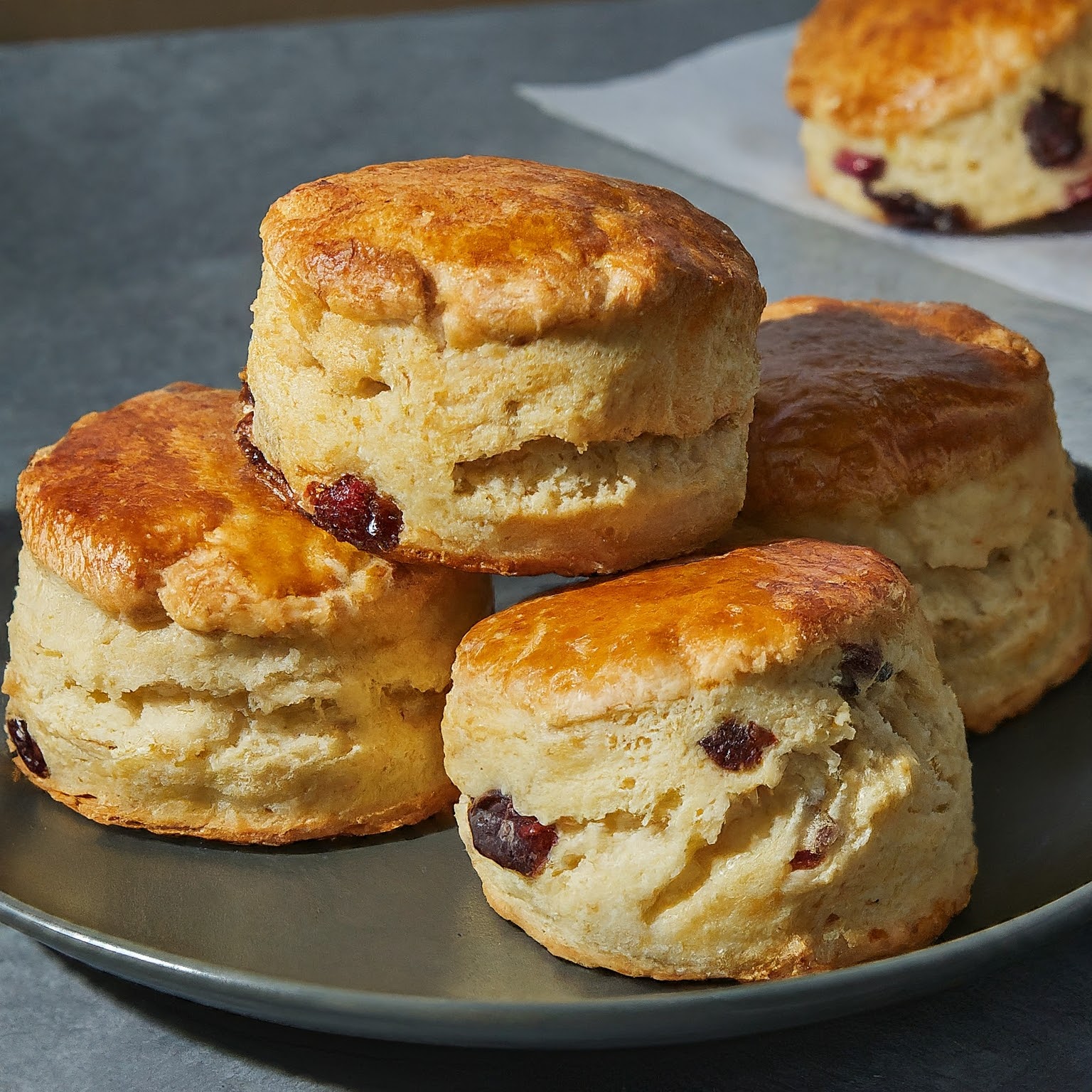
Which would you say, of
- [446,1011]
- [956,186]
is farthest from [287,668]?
[956,186]

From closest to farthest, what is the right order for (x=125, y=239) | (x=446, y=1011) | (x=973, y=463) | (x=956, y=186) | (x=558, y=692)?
(x=446, y=1011)
(x=558, y=692)
(x=973, y=463)
(x=956, y=186)
(x=125, y=239)

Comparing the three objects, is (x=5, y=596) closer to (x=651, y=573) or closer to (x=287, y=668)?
(x=287, y=668)

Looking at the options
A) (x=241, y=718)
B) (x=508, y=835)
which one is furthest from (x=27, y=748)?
(x=508, y=835)

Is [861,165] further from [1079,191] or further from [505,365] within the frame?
[505,365]

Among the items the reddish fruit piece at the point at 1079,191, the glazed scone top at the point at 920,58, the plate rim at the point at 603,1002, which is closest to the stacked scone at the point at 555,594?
the plate rim at the point at 603,1002

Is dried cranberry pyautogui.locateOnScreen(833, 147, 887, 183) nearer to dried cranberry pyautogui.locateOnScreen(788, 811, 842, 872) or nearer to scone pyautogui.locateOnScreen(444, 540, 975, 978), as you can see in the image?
scone pyautogui.locateOnScreen(444, 540, 975, 978)
